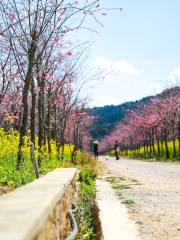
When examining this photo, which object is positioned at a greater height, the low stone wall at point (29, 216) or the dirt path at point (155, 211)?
the low stone wall at point (29, 216)

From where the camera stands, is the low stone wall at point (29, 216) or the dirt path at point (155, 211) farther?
the dirt path at point (155, 211)

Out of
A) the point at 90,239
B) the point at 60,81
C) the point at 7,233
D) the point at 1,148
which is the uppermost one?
the point at 60,81

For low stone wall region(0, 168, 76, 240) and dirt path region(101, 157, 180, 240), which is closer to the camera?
low stone wall region(0, 168, 76, 240)

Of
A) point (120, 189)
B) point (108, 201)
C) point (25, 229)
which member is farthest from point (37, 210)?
point (120, 189)

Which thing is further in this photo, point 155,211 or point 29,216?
point 155,211

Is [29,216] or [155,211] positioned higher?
[29,216]

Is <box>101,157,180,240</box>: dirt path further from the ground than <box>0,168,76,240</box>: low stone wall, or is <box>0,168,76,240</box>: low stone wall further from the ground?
<box>0,168,76,240</box>: low stone wall

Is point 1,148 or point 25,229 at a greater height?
point 1,148

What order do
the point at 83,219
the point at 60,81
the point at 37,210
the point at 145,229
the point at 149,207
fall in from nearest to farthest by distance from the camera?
the point at 37,210, the point at 145,229, the point at 83,219, the point at 149,207, the point at 60,81

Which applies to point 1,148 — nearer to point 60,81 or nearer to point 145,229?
point 145,229

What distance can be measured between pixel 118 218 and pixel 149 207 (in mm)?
1538

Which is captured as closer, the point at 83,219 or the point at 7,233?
the point at 7,233

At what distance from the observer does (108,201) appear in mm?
10117

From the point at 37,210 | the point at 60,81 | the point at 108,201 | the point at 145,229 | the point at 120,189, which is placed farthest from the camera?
the point at 60,81
